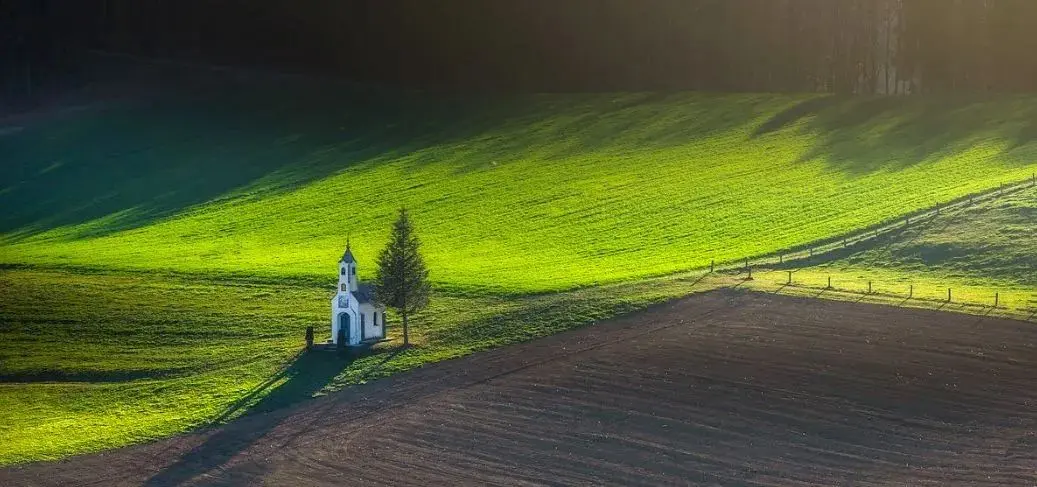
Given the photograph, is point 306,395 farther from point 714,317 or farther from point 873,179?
point 873,179

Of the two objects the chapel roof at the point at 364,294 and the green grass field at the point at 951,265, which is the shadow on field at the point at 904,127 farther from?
the chapel roof at the point at 364,294

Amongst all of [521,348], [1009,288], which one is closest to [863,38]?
[1009,288]

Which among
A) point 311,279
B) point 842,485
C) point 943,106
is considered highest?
point 943,106

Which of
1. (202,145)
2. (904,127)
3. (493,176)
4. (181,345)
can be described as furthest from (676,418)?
(202,145)

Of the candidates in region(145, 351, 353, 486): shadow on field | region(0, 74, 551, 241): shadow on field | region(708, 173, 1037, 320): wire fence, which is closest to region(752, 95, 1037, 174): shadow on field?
region(708, 173, 1037, 320): wire fence

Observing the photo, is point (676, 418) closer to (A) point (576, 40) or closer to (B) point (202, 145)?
(B) point (202, 145)

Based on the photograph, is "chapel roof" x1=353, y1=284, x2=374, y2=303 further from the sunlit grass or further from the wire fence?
the wire fence
